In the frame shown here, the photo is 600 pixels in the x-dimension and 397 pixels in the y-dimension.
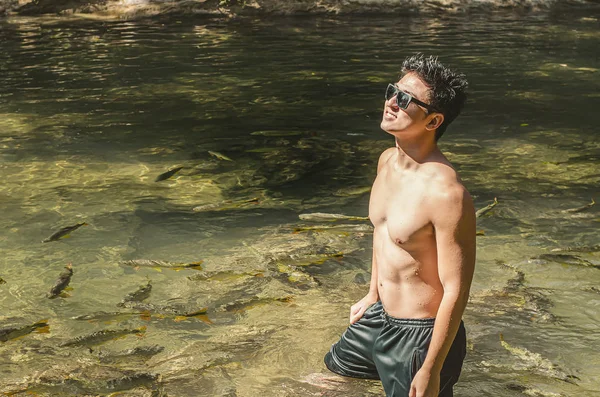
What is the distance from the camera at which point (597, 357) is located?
4930mm

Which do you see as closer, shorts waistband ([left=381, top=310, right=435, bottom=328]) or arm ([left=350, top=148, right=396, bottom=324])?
shorts waistband ([left=381, top=310, right=435, bottom=328])

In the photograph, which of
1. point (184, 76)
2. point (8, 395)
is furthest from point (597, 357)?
point (184, 76)

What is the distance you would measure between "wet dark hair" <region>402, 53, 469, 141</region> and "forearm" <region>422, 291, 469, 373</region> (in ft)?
2.67

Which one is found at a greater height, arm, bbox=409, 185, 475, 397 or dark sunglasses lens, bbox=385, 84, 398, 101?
dark sunglasses lens, bbox=385, 84, 398, 101

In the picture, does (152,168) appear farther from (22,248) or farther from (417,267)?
(417,267)

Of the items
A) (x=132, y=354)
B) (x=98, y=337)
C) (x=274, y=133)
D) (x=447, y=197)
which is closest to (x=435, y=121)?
(x=447, y=197)

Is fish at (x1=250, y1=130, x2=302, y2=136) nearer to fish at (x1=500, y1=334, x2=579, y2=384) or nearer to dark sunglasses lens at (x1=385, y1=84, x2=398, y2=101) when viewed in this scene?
fish at (x1=500, y1=334, x2=579, y2=384)

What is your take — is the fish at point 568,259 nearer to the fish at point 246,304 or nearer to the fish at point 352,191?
the fish at point 246,304

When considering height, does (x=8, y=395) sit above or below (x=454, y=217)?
below

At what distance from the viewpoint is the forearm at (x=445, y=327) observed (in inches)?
123

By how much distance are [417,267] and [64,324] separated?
320 centimetres

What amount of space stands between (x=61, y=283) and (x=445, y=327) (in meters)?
3.89

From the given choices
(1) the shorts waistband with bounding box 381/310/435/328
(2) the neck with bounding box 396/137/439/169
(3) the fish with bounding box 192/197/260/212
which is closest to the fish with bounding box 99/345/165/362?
(1) the shorts waistband with bounding box 381/310/435/328

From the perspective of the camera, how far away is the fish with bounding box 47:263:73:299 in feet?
19.7
